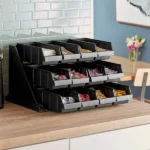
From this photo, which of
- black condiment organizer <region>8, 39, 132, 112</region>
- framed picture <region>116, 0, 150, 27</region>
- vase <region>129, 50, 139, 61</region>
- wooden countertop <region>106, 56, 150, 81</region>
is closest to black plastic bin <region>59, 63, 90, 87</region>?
black condiment organizer <region>8, 39, 132, 112</region>

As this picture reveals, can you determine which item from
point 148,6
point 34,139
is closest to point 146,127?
point 34,139

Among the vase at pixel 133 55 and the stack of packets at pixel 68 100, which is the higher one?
the vase at pixel 133 55

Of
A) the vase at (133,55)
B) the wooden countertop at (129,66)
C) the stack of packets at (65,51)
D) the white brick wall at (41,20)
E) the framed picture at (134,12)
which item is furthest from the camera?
the framed picture at (134,12)

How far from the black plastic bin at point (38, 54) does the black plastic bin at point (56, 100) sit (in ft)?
0.45

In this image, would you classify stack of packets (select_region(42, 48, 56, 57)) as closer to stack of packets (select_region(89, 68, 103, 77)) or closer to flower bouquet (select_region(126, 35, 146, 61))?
stack of packets (select_region(89, 68, 103, 77))

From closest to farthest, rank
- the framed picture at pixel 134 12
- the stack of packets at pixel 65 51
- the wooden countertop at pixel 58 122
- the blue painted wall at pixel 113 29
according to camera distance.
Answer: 1. the wooden countertop at pixel 58 122
2. the stack of packets at pixel 65 51
3. the framed picture at pixel 134 12
4. the blue painted wall at pixel 113 29

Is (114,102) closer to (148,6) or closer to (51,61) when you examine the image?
(51,61)

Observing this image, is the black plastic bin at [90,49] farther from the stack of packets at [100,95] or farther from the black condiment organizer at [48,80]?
the stack of packets at [100,95]

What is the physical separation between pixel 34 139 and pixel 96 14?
13.5 ft

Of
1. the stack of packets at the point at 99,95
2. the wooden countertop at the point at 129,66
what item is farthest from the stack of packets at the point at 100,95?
the wooden countertop at the point at 129,66

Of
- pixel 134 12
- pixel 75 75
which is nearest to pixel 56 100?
pixel 75 75

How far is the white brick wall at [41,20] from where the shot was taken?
2113 mm

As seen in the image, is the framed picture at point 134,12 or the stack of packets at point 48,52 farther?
the framed picture at point 134,12

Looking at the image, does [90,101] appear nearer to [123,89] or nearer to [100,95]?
[100,95]
